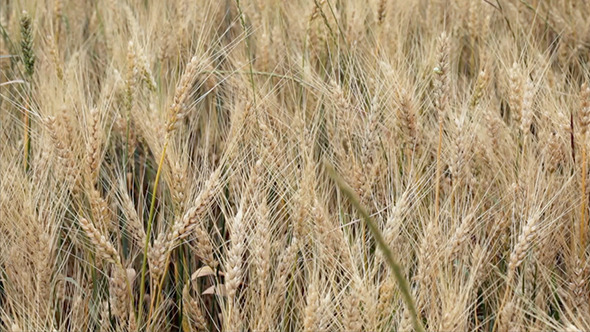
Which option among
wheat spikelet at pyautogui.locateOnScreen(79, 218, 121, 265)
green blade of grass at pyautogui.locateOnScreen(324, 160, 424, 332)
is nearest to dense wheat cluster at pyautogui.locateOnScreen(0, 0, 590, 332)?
wheat spikelet at pyautogui.locateOnScreen(79, 218, 121, 265)

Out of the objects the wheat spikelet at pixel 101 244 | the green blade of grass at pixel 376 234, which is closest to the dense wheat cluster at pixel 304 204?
the wheat spikelet at pixel 101 244

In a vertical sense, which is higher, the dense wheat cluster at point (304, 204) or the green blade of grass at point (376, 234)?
the green blade of grass at point (376, 234)

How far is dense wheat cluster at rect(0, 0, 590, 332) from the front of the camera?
1.45 m

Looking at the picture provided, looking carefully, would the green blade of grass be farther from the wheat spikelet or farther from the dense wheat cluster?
the wheat spikelet

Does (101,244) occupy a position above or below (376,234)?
below

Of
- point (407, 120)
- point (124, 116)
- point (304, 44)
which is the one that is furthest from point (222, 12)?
point (407, 120)

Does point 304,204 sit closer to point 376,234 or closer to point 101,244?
point 101,244

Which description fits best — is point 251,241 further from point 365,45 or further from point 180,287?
point 365,45

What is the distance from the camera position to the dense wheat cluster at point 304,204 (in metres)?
1.45

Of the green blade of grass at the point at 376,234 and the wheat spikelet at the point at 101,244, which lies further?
the wheat spikelet at the point at 101,244

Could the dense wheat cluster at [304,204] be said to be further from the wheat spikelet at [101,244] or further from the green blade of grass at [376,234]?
the green blade of grass at [376,234]

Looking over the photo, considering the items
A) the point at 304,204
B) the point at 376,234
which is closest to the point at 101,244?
the point at 304,204

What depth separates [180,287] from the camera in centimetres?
182

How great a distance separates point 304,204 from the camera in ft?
5.13
